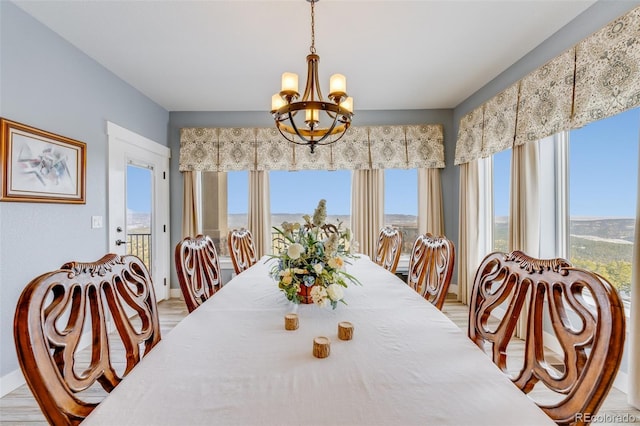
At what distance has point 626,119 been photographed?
6.83 ft

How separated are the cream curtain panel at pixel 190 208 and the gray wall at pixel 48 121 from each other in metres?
1.15

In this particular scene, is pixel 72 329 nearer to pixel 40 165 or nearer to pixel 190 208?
pixel 40 165

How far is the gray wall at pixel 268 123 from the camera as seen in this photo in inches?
165

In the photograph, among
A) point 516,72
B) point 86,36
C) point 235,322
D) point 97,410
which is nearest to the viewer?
point 97,410

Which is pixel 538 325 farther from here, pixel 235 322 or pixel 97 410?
pixel 97 410

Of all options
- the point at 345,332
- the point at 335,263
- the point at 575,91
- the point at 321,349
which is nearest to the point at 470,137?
the point at 575,91

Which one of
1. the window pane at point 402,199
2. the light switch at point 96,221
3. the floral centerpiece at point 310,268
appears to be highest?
the window pane at point 402,199

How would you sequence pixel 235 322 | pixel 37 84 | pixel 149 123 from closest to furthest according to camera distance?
pixel 235 322, pixel 37 84, pixel 149 123

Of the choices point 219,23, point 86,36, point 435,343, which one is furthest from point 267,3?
point 435,343

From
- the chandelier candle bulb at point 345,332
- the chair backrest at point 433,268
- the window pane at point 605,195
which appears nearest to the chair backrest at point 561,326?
the chair backrest at point 433,268

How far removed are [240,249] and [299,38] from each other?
1.85 meters

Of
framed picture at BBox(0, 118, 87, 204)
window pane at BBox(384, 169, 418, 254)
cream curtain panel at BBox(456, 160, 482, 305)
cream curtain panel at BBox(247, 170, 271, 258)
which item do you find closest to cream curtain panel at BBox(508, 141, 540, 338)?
cream curtain panel at BBox(456, 160, 482, 305)

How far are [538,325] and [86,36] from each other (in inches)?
137

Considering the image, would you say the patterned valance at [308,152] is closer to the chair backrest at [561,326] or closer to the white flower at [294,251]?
the white flower at [294,251]
